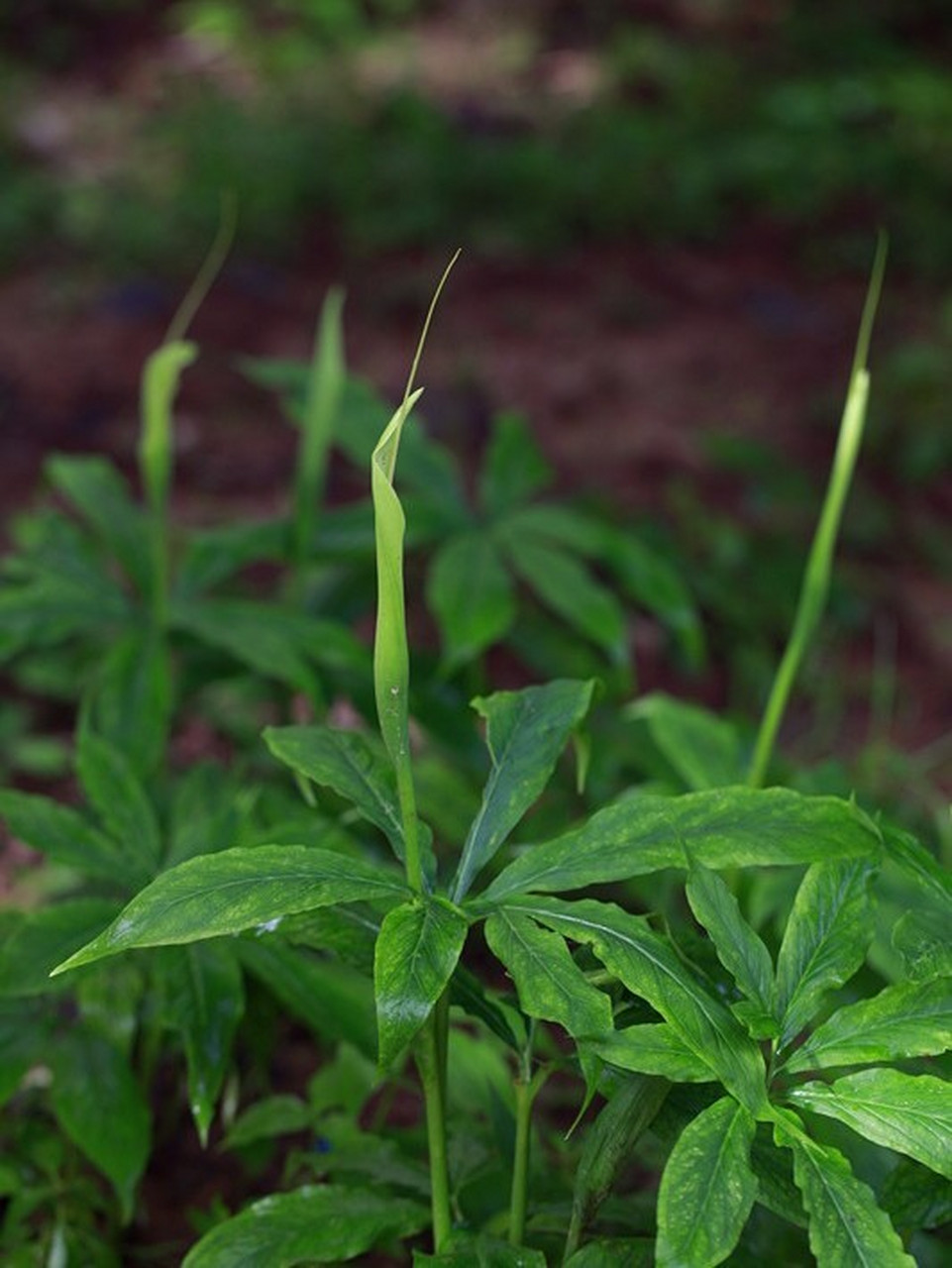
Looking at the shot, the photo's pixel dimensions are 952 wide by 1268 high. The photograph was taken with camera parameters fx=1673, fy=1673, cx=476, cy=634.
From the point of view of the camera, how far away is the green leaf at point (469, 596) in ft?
6.99

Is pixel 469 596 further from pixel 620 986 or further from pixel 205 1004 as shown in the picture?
pixel 620 986

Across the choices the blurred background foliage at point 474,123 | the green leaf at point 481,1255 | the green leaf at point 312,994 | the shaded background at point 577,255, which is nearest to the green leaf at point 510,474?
the shaded background at point 577,255

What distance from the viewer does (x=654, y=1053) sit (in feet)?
3.53

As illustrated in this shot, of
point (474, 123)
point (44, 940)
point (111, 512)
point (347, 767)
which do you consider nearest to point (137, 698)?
point (111, 512)

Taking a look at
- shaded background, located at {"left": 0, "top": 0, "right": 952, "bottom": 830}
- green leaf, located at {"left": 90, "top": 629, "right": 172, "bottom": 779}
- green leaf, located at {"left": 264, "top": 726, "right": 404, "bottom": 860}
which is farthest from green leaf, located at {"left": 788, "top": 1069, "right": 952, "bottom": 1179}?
shaded background, located at {"left": 0, "top": 0, "right": 952, "bottom": 830}

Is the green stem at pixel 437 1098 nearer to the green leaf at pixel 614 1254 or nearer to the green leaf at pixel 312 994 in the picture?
the green leaf at pixel 614 1254

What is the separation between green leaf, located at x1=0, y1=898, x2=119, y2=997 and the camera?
145 cm

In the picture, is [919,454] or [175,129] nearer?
[919,454]

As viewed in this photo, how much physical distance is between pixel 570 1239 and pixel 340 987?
1.53 feet

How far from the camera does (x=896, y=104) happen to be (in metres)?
4.87

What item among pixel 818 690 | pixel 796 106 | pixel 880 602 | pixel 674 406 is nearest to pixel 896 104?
pixel 796 106

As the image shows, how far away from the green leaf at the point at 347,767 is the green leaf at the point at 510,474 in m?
1.07

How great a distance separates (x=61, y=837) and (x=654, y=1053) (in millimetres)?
693

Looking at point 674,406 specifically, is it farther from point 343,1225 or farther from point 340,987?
point 343,1225
